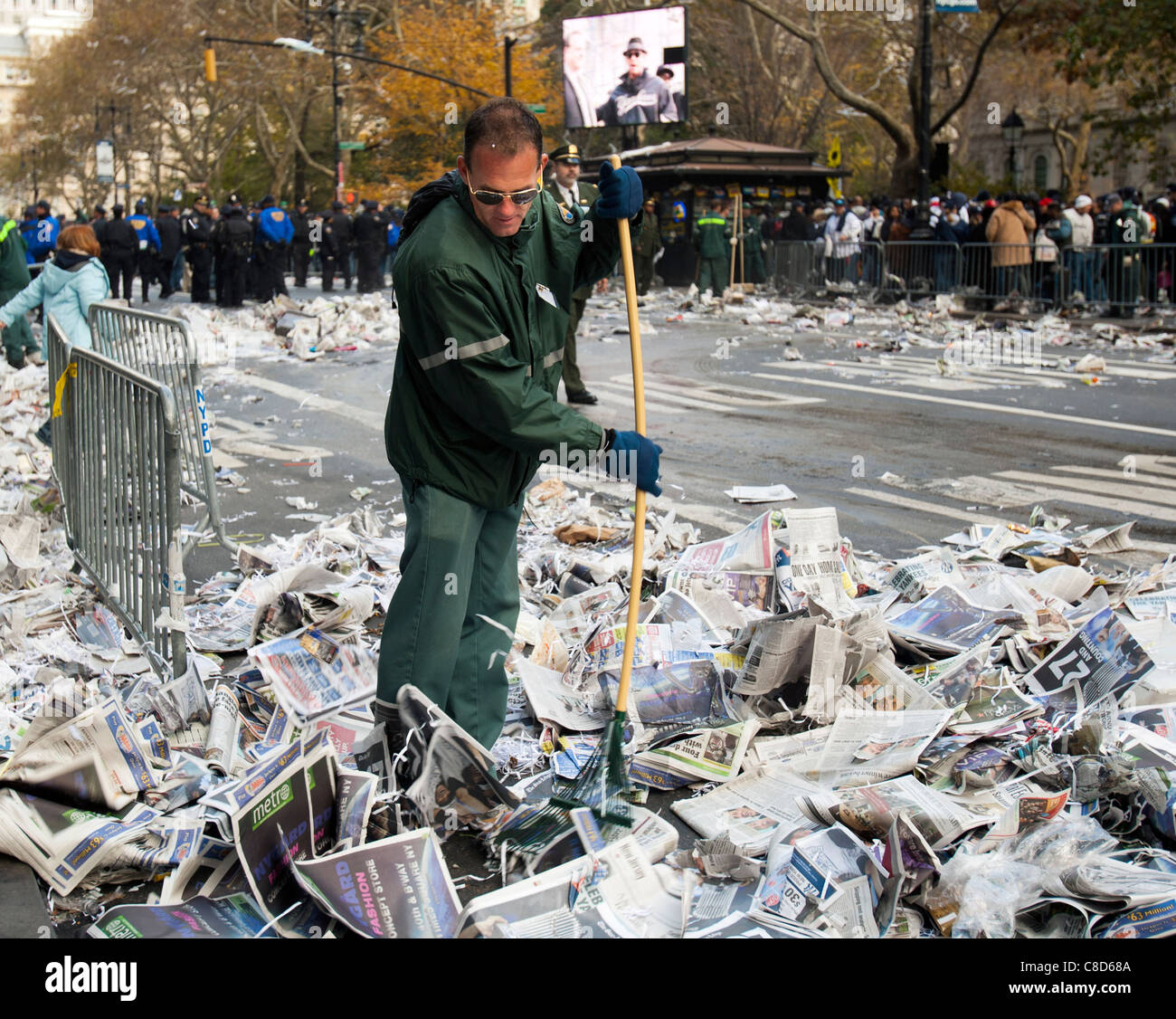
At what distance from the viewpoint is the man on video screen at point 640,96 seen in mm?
32906

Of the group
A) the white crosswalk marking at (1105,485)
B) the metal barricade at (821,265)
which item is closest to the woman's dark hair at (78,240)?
the white crosswalk marking at (1105,485)

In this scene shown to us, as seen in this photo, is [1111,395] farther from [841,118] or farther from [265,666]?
[841,118]

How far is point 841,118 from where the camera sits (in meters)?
44.9

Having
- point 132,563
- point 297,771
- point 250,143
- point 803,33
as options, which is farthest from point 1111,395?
point 250,143

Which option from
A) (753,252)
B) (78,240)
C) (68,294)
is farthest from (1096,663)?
(753,252)

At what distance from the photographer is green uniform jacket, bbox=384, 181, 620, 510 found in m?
3.13

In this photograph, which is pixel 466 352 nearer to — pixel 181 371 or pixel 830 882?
pixel 830 882

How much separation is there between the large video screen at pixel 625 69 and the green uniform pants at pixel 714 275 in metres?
11.3

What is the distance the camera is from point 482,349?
3.12 meters

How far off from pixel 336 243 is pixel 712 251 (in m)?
8.25

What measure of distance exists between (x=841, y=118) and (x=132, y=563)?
1725 inches

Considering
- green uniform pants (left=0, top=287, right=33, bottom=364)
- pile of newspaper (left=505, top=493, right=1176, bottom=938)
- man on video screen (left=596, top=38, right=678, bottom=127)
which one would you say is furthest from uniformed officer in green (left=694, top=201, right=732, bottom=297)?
pile of newspaper (left=505, top=493, right=1176, bottom=938)

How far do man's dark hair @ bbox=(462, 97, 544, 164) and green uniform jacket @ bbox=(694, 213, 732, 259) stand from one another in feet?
63.8

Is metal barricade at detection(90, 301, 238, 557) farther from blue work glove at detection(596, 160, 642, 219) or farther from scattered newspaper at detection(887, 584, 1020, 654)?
scattered newspaper at detection(887, 584, 1020, 654)
